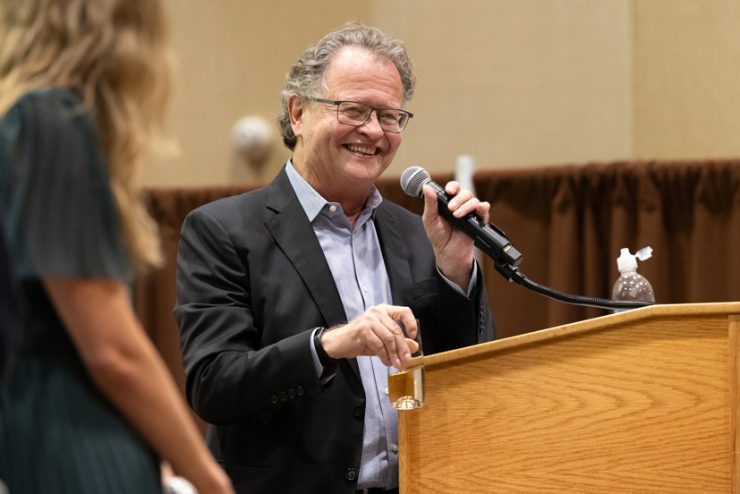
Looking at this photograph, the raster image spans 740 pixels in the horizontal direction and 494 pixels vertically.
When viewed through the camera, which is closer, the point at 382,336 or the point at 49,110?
the point at 49,110

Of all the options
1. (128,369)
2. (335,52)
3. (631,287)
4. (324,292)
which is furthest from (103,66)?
(631,287)

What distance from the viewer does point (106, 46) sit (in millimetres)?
1421

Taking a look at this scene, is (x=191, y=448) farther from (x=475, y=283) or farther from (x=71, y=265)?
(x=475, y=283)

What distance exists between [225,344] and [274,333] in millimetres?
142

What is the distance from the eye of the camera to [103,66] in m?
1.43

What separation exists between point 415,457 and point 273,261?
2.12ft

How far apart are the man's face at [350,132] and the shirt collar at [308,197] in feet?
0.10

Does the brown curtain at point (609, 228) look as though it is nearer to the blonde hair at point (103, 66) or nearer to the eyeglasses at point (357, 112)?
the eyeglasses at point (357, 112)

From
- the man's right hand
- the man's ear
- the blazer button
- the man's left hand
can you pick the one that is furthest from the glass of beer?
the man's ear

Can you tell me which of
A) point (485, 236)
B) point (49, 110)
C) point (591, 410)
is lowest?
point (591, 410)

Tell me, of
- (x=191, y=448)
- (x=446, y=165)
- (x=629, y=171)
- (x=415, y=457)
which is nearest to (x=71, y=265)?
(x=191, y=448)

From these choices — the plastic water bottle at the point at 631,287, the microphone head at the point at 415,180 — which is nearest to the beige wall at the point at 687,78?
the plastic water bottle at the point at 631,287

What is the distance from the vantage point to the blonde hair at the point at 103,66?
55.9 inches

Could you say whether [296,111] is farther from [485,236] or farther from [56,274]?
[56,274]
